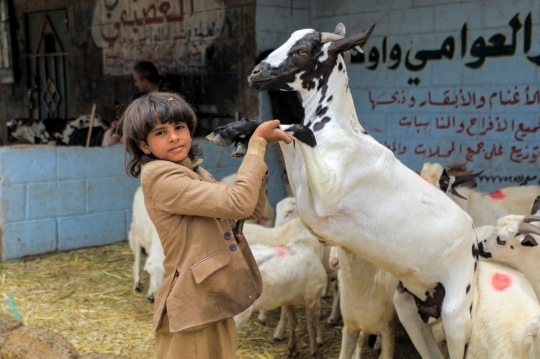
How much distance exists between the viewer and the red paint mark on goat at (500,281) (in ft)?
13.4

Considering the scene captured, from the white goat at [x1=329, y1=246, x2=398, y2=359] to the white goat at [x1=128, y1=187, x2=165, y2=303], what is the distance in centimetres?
197

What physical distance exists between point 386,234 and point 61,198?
5.16 meters

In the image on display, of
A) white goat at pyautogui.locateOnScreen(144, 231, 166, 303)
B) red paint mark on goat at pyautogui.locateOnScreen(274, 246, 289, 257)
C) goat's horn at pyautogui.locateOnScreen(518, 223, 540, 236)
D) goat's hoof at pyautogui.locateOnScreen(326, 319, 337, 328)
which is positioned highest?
goat's horn at pyautogui.locateOnScreen(518, 223, 540, 236)

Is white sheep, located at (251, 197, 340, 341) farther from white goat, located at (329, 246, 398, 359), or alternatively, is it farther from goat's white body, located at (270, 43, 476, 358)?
goat's white body, located at (270, 43, 476, 358)

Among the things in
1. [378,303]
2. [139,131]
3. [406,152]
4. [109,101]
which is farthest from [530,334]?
[109,101]

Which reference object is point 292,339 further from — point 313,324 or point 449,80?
point 449,80

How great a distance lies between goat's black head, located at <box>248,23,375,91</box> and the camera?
323 centimetres

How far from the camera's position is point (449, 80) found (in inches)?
310

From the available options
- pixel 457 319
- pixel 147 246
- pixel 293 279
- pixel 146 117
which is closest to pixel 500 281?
pixel 457 319

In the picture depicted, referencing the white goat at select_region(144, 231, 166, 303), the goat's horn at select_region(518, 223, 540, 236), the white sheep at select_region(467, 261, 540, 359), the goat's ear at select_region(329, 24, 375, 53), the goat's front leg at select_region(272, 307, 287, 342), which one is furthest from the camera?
the white goat at select_region(144, 231, 166, 303)

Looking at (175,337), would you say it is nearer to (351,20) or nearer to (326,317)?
(326,317)

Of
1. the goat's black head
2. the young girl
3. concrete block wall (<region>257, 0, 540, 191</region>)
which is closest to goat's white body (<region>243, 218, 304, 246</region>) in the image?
concrete block wall (<region>257, 0, 540, 191</region>)

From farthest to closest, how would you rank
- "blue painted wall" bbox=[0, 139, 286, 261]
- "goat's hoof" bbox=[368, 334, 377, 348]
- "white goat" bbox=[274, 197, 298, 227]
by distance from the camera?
"blue painted wall" bbox=[0, 139, 286, 261], "white goat" bbox=[274, 197, 298, 227], "goat's hoof" bbox=[368, 334, 377, 348]

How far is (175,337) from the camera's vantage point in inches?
117
